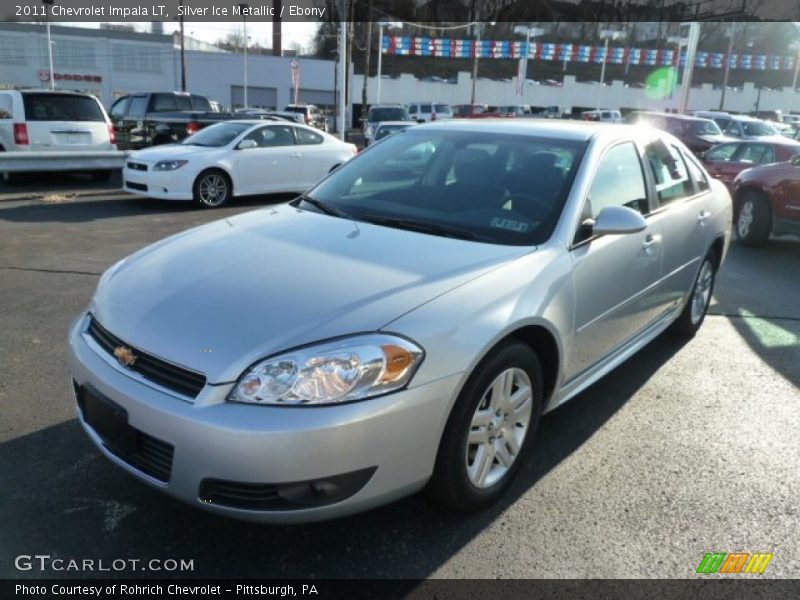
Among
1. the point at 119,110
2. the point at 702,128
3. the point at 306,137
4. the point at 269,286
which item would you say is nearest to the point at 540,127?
the point at 269,286

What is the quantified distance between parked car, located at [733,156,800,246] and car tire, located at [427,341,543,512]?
23.8 ft

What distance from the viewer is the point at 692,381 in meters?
4.33

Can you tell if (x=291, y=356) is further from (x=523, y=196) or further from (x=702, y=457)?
(x=702, y=457)

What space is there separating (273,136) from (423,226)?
348 inches

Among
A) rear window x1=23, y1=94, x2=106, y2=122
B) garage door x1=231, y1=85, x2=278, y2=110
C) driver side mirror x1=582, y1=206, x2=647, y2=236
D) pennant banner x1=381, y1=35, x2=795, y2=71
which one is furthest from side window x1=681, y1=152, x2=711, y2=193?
garage door x1=231, y1=85, x2=278, y2=110

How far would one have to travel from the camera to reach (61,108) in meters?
12.3

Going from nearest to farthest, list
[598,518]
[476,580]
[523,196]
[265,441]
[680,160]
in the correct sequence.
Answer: [265,441], [476,580], [598,518], [523,196], [680,160]

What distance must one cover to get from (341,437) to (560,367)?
132 centimetres

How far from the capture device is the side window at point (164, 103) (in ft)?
58.1

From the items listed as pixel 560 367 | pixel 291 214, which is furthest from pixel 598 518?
pixel 291 214

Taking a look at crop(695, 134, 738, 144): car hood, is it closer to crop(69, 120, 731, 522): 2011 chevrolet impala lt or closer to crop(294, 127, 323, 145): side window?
crop(294, 127, 323, 145): side window

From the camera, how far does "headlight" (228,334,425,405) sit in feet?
7.20

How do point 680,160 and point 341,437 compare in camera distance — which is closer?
point 341,437

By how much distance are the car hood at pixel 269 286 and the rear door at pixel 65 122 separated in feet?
34.5
